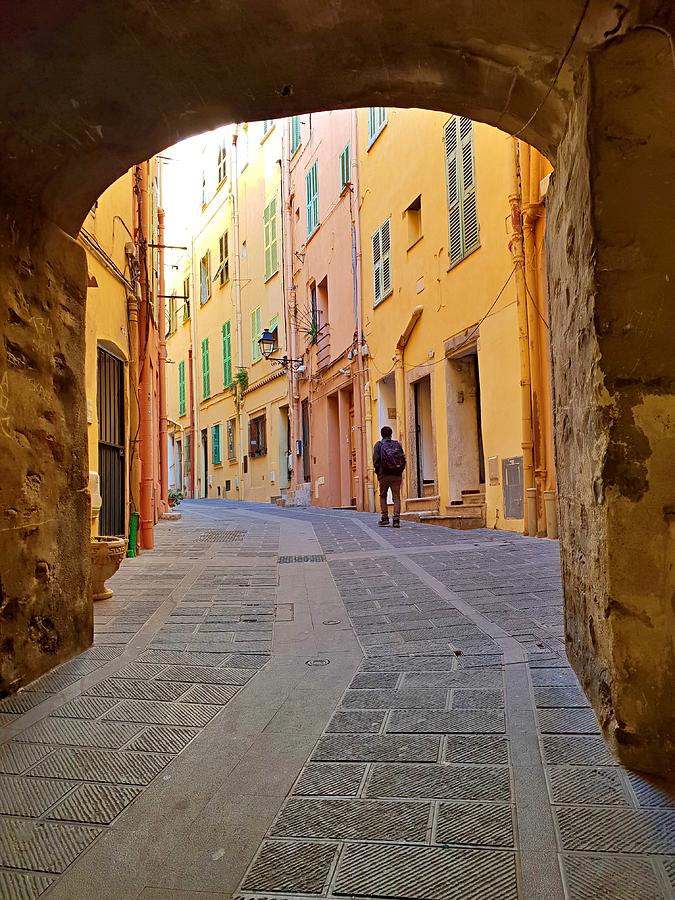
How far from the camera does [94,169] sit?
3.12m

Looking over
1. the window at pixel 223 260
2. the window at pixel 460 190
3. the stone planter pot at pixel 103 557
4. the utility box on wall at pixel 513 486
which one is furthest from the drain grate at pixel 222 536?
the window at pixel 223 260

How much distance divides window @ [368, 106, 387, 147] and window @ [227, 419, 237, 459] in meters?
13.4

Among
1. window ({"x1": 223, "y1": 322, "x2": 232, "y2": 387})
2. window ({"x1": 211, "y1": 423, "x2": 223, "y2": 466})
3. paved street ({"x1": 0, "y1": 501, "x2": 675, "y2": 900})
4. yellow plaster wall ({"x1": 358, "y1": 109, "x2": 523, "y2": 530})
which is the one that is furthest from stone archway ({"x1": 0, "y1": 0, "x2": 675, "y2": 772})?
window ({"x1": 211, "y1": 423, "x2": 223, "y2": 466})

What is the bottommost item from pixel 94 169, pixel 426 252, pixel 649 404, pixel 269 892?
pixel 269 892

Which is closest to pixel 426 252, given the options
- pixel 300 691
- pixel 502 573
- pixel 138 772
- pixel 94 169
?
pixel 502 573

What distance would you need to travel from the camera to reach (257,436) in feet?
79.9

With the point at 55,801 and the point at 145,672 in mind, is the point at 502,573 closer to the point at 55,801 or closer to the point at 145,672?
the point at 145,672

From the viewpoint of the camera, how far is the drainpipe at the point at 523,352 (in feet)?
29.1

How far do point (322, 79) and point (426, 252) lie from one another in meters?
10.0

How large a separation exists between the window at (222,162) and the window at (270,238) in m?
5.54

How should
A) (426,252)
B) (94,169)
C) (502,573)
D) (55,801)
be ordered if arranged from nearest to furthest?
(55,801) → (94,169) → (502,573) → (426,252)

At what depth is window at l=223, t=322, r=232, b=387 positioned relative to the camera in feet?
87.7

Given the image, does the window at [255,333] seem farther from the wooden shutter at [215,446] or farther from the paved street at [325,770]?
the paved street at [325,770]

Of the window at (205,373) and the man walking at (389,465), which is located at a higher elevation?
the window at (205,373)
